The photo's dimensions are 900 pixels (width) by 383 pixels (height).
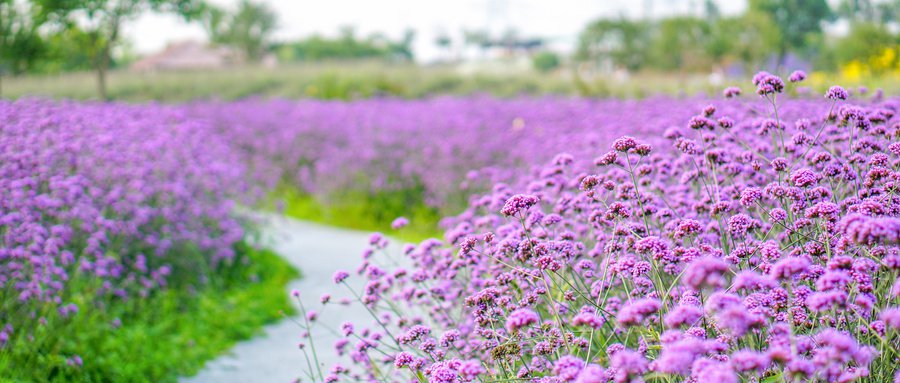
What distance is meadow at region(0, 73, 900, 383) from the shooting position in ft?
6.54

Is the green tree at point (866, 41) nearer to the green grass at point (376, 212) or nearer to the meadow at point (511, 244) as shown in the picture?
the meadow at point (511, 244)

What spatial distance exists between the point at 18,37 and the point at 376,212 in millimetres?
9406

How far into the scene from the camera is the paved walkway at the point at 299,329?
4508mm

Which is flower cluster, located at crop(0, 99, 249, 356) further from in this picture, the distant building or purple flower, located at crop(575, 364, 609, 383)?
the distant building

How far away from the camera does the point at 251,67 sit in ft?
96.6

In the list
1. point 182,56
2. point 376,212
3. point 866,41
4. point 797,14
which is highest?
point 797,14

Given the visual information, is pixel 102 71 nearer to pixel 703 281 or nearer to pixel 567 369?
pixel 567 369

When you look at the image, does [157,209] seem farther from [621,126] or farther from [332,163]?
[332,163]

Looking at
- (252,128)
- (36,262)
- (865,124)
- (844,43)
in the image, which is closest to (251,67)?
(252,128)

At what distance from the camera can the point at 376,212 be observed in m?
9.50

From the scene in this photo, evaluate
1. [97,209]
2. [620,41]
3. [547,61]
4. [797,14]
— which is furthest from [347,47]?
[97,209]

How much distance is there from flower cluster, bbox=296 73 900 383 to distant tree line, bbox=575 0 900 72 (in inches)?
621

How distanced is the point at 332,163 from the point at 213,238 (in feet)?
12.8

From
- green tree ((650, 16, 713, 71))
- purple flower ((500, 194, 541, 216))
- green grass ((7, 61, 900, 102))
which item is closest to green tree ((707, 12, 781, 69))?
green tree ((650, 16, 713, 71))
